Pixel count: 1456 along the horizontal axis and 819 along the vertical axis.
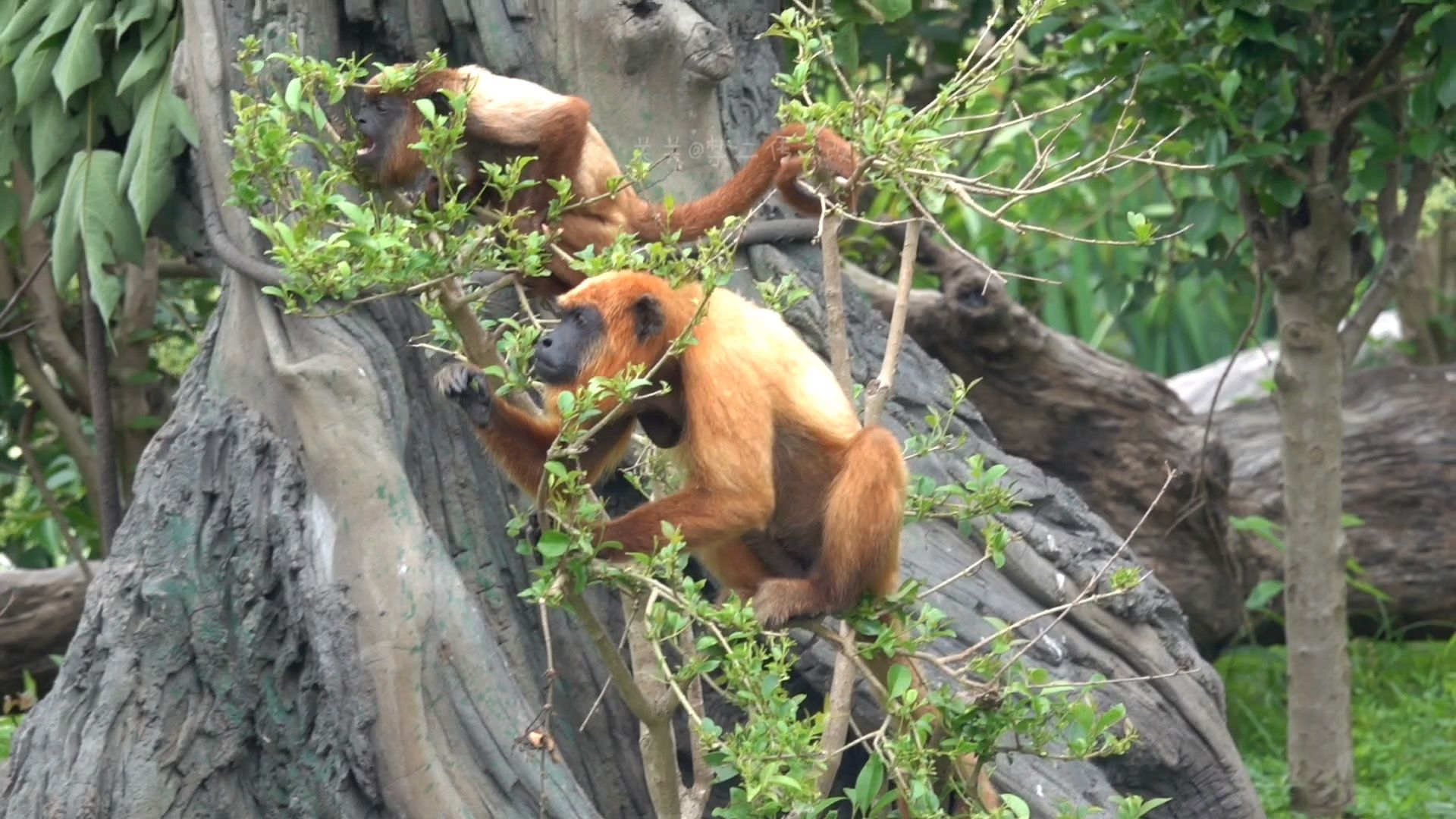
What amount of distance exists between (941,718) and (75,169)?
10.5ft

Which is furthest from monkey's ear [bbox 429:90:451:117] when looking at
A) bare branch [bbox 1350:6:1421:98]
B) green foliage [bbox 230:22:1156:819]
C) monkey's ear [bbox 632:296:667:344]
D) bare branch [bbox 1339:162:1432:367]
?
bare branch [bbox 1339:162:1432:367]

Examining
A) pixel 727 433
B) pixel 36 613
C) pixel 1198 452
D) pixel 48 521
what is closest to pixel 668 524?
pixel 727 433

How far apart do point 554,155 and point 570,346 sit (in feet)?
3.61

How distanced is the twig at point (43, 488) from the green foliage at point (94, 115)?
1350 millimetres

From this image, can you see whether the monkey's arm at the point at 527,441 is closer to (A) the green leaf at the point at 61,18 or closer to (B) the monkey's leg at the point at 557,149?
(B) the monkey's leg at the point at 557,149

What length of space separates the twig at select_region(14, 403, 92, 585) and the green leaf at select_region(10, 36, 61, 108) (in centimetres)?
180

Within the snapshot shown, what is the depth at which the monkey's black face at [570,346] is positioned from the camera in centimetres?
340

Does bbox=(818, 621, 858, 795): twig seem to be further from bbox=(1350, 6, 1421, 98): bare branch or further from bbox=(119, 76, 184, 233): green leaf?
bbox=(1350, 6, 1421, 98): bare branch

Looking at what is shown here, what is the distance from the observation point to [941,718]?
3195mm

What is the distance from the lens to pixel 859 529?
11.7ft

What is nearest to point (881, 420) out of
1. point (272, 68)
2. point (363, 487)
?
point (363, 487)

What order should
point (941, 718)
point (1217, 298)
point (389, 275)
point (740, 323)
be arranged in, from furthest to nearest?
1. point (1217, 298)
2. point (740, 323)
3. point (941, 718)
4. point (389, 275)

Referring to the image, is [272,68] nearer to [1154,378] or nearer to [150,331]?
[150,331]

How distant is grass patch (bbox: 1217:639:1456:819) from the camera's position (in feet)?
19.1
